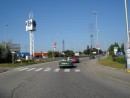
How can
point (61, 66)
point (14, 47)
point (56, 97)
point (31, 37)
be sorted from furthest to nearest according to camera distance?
point (31, 37)
point (14, 47)
point (61, 66)
point (56, 97)

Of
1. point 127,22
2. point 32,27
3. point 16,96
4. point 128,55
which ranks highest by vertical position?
point 32,27

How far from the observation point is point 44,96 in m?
10.9

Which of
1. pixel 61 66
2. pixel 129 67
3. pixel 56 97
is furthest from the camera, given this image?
pixel 61 66

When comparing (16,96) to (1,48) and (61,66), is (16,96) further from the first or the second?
(1,48)

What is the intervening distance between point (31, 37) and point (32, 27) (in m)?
4.52

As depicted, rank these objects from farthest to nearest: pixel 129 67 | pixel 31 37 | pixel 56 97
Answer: pixel 31 37 < pixel 129 67 < pixel 56 97

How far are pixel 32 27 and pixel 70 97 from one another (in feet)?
295

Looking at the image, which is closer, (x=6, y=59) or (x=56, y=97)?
(x=56, y=97)

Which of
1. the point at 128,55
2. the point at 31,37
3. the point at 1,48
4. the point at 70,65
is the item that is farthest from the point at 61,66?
the point at 31,37

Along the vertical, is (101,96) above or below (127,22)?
below

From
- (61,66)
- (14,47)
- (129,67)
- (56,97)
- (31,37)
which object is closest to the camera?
(56,97)

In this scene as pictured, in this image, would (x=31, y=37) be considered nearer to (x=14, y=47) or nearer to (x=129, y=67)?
(x=14, y=47)

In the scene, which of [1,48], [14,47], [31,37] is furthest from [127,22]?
[31,37]

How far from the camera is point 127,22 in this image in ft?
87.1
